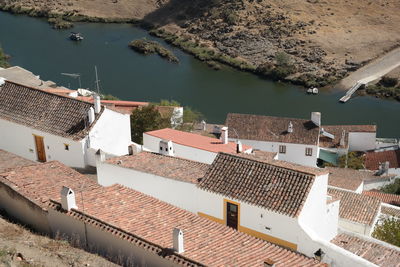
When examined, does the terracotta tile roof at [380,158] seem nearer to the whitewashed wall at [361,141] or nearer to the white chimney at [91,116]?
the whitewashed wall at [361,141]

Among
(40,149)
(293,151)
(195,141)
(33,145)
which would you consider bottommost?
(293,151)

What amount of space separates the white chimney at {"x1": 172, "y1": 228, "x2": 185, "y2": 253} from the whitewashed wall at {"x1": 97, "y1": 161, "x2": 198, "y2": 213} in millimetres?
6793

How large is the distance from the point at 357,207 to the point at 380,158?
67.5ft

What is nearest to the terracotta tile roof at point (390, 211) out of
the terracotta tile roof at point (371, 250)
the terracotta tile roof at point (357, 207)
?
the terracotta tile roof at point (357, 207)

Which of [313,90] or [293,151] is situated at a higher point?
[313,90]

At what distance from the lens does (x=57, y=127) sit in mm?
30094

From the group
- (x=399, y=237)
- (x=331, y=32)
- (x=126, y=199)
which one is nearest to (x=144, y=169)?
(x=126, y=199)

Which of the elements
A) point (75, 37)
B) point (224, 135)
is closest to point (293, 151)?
point (224, 135)

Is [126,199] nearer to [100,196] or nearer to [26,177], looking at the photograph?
[100,196]

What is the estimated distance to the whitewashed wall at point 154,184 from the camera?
78.5ft

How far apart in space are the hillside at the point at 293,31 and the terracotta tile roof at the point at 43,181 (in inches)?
2035

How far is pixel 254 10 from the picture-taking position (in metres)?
87.2

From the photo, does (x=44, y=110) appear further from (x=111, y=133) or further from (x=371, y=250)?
(x=371, y=250)

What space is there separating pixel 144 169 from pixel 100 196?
445 cm
